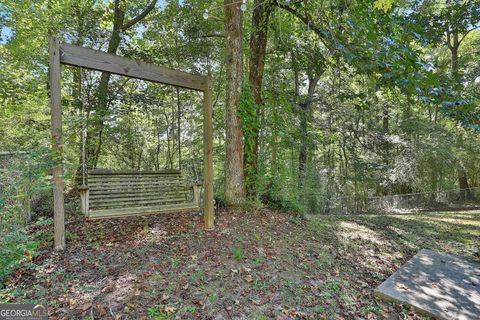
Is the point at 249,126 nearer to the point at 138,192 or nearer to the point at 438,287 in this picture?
the point at 138,192

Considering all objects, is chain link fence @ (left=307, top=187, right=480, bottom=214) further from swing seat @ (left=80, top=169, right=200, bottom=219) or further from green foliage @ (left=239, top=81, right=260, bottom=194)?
swing seat @ (left=80, top=169, right=200, bottom=219)

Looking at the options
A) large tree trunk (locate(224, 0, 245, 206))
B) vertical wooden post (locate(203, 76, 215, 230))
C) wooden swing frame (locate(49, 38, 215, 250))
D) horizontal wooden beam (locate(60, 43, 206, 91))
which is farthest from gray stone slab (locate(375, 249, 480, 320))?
wooden swing frame (locate(49, 38, 215, 250))

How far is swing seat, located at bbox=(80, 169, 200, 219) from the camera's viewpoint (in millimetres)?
3319

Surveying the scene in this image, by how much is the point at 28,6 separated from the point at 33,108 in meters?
2.80

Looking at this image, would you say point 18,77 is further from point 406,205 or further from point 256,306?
point 406,205

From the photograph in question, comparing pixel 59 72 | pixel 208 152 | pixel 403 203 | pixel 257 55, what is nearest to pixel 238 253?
pixel 208 152

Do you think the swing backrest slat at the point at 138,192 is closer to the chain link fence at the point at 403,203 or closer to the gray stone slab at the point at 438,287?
the gray stone slab at the point at 438,287

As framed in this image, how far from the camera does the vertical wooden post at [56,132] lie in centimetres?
273

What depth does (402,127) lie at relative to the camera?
1195 centimetres

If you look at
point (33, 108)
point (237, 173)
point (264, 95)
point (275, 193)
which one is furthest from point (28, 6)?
point (275, 193)

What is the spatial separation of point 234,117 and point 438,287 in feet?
11.9

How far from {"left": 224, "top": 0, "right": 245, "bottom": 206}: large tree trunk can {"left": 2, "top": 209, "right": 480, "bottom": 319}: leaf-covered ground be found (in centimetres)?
56

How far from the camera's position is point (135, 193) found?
12.8ft

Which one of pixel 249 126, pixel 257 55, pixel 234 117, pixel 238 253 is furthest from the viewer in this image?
pixel 257 55
